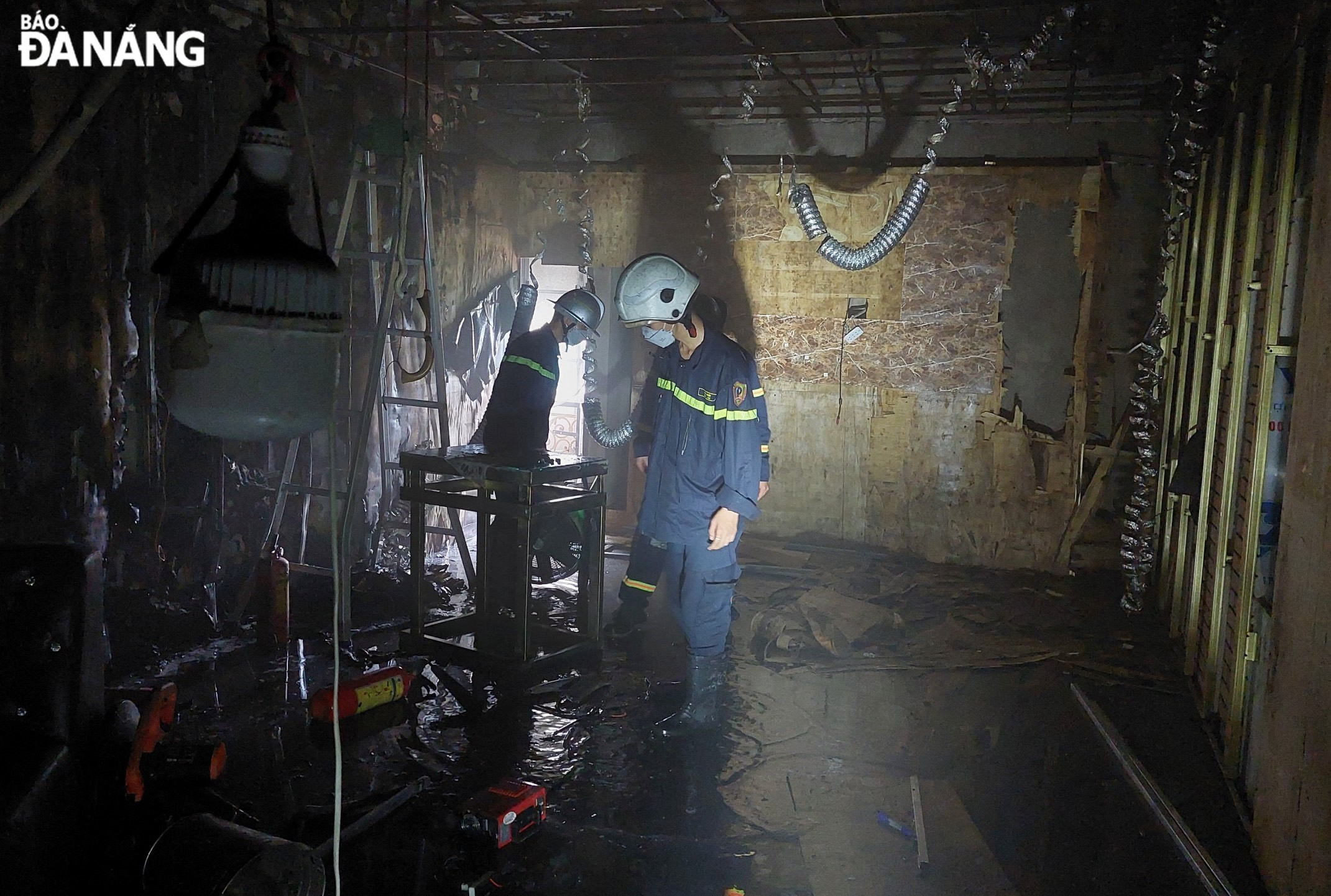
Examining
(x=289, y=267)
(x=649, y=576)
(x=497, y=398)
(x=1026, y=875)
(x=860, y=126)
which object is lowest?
(x=1026, y=875)

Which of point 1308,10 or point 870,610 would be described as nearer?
point 1308,10

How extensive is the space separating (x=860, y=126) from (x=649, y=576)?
4.65 m

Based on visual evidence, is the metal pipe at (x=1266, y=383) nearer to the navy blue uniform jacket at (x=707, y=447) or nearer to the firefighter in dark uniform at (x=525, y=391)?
the navy blue uniform jacket at (x=707, y=447)

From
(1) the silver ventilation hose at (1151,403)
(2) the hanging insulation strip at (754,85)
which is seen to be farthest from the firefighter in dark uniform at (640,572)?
(1) the silver ventilation hose at (1151,403)

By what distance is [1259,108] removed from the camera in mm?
4293

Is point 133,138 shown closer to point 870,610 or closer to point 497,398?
point 497,398

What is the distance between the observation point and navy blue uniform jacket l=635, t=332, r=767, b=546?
4449mm

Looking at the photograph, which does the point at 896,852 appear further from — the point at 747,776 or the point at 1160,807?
the point at 1160,807

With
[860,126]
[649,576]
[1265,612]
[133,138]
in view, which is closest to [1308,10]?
[1265,612]

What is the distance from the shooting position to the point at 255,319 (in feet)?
6.12

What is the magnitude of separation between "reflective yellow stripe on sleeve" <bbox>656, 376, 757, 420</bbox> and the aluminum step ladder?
1523mm

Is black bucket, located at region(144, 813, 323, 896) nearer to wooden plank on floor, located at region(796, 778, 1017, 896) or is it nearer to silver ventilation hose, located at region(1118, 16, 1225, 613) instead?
wooden plank on floor, located at region(796, 778, 1017, 896)

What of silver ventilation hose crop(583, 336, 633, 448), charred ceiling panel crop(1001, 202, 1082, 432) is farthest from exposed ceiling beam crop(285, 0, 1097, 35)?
silver ventilation hose crop(583, 336, 633, 448)

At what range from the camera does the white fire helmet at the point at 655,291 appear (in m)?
4.60
